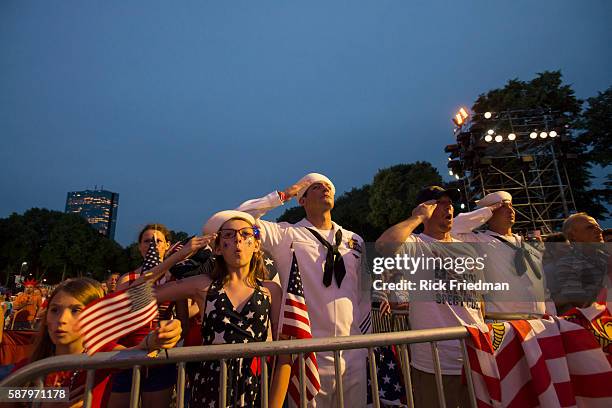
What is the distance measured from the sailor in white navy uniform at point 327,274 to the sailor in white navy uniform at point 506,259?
127 centimetres

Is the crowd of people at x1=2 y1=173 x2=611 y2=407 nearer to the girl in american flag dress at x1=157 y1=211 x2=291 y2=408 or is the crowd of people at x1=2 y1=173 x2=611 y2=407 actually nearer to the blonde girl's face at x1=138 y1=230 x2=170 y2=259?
the girl in american flag dress at x1=157 y1=211 x2=291 y2=408

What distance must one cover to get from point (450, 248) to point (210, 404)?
7.75ft

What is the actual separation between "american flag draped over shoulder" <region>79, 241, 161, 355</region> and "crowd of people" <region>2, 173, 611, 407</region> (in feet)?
0.43

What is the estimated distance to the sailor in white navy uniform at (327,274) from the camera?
2.53m

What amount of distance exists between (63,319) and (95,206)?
203 meters

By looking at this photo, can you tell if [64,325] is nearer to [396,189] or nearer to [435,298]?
[435,298]

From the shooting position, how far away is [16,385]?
1.44m

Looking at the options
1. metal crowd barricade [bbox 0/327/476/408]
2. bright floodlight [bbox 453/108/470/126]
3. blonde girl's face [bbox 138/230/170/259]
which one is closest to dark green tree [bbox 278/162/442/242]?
bright floodlight [bbox 453/108/470/126]

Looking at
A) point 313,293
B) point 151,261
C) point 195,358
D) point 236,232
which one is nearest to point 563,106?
point 313,293

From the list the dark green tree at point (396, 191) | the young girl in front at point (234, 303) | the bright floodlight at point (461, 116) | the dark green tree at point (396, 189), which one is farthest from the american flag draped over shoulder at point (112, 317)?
the dark green tree at point (396, 189)

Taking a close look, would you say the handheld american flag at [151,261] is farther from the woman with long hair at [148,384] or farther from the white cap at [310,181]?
the white cap at [310,181]

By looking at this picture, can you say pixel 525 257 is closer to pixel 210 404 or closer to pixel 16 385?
pixel 210 404

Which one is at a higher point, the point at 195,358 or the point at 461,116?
the point at 461,116

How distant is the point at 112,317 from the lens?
1.53 meters
